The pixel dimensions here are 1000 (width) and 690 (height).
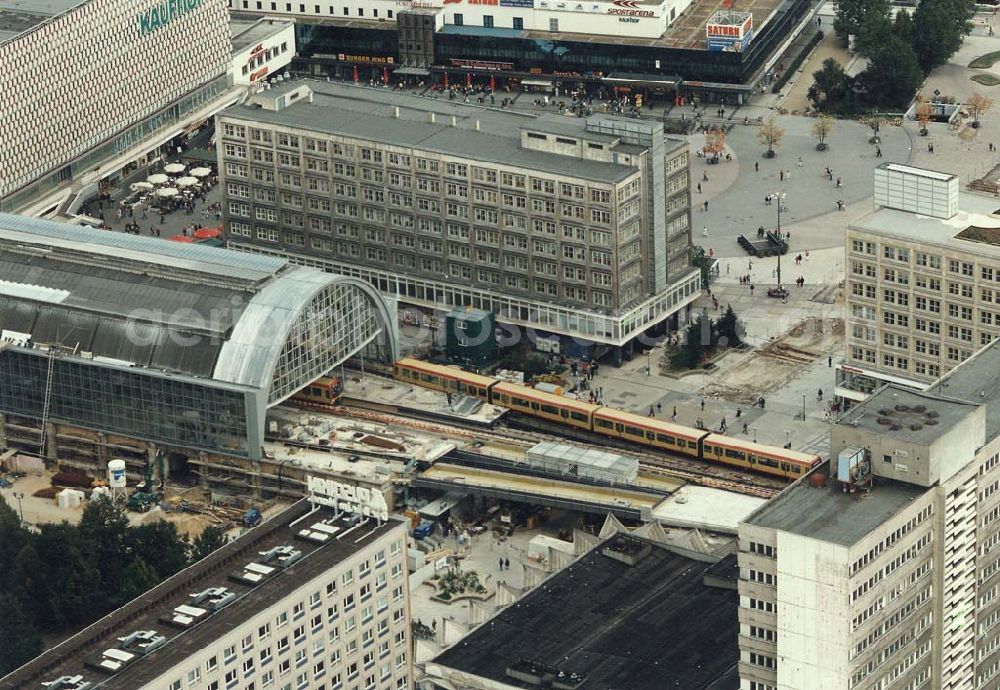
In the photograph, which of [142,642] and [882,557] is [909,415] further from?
[142,642]

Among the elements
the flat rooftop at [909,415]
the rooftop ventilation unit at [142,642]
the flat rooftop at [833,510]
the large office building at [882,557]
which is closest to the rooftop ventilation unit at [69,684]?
the rooftop ventilation unit at [142,642]

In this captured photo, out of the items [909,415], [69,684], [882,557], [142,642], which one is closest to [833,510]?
[882,557]

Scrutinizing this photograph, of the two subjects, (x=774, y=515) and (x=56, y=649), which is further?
(x=56, y=649)

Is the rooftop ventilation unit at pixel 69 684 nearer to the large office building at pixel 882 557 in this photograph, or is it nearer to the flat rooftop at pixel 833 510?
the large office building at pixel 882 557

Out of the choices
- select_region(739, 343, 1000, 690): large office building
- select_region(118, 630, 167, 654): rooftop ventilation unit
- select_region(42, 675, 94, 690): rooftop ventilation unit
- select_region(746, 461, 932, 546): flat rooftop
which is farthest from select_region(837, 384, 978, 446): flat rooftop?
select_region(42, 675, 94, 690): rooftop ventilation unit

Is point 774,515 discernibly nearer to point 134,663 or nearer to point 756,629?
point 756,629

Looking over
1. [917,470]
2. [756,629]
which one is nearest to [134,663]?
[756,629]

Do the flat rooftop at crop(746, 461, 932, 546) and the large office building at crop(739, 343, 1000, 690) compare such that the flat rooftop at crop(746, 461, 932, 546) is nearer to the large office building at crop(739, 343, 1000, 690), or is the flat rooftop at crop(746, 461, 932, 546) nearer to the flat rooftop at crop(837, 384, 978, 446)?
the large office building at crop(739, 343, 1000, 690)
